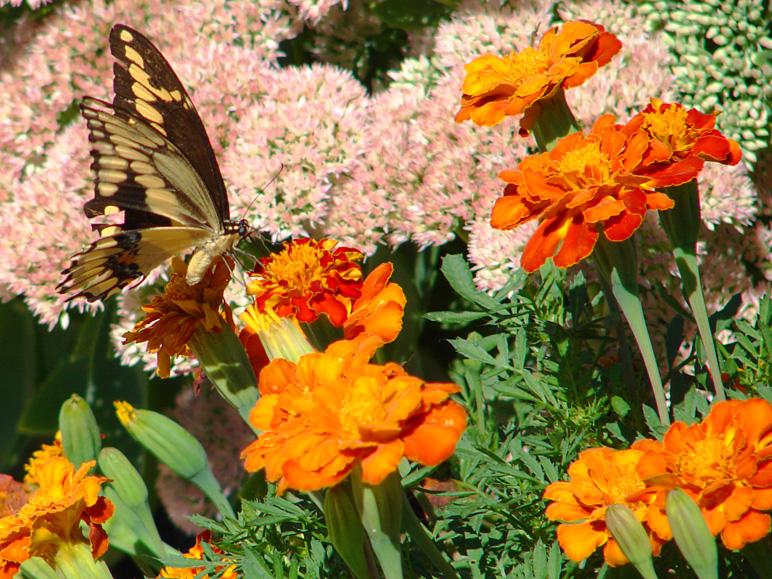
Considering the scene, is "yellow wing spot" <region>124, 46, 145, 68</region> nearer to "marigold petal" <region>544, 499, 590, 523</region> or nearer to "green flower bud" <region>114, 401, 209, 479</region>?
"green flower bud" <region>114, 401, 209, 479</region>

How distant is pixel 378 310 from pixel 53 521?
0.23 meters

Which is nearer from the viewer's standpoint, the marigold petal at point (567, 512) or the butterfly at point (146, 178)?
the marigold petal at point (567, 512)

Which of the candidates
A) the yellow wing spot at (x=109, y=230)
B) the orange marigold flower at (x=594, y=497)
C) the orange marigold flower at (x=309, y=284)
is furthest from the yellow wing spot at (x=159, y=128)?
the orange marigold flower at (x=594, y=497)

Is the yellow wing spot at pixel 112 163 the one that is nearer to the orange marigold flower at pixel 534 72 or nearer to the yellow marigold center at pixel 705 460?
the orange marigold flower at pixel 534 72

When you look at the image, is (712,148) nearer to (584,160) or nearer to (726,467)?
(584,160)

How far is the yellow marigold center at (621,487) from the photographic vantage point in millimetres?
344

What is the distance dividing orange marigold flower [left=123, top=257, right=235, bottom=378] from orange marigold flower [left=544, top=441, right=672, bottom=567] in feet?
0.76

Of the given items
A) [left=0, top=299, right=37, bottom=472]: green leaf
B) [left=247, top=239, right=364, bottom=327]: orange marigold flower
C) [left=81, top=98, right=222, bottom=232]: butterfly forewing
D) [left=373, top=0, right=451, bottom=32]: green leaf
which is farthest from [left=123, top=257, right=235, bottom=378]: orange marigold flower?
[left=0, top=299, right=37, bottom=472]: green leaf

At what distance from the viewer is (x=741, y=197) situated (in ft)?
2.08

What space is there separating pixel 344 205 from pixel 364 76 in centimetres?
34

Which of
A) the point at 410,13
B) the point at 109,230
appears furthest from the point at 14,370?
the point at 410,13

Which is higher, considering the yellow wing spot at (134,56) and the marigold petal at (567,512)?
the yellow wing spot at (134,56)

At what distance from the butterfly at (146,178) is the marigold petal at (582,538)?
0.33 meters

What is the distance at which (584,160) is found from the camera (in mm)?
379
